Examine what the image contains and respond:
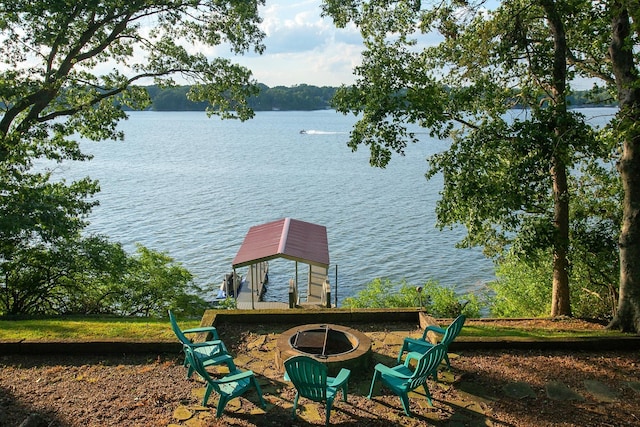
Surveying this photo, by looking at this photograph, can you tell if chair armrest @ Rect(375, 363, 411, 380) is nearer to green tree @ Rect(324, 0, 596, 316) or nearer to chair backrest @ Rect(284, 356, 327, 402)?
chair backrest @ Rect(284, 356, 327, 402)

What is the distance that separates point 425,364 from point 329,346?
2.27 meters

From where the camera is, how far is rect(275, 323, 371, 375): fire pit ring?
6773 millimetres

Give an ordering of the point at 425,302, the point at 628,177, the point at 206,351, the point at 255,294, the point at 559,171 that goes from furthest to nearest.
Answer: the point at 255,294, the point at 425,302, the point at 559,171, the point at 628,177, the point at 206,351

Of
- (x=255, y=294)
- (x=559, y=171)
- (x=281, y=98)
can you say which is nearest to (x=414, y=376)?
(x=559, y=171)

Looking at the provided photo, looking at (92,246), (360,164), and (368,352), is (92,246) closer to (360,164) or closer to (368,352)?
(368,352)

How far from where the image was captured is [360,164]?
50.8 meters

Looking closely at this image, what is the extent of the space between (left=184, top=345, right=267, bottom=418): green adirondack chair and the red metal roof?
268 inches

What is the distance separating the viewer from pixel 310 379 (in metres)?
5.50

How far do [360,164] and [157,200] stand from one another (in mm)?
22380

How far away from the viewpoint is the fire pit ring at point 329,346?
22.2 feet

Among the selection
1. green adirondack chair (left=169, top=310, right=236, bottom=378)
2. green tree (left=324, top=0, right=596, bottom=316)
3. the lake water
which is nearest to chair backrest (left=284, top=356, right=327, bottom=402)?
green adirondack chair (left=169, top=310, right=236, bottom=378)

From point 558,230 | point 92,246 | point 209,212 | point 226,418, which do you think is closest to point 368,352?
point 226,418

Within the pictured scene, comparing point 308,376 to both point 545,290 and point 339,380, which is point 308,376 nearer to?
point 339,380

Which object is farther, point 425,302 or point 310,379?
point 425,302
